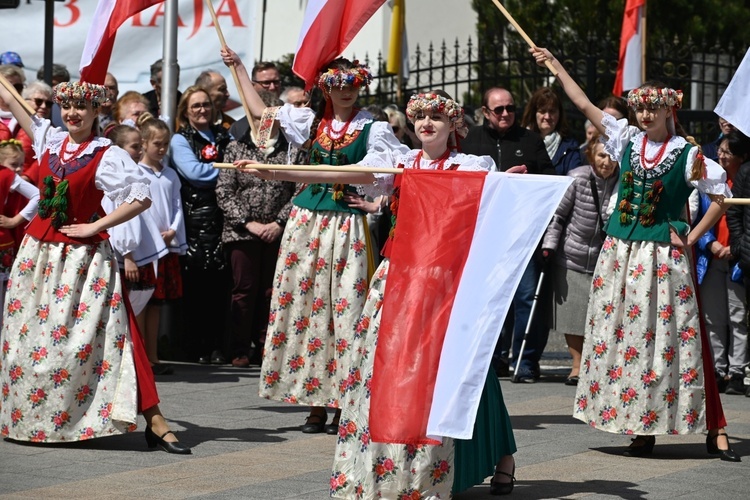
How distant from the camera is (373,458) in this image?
643 centimetres

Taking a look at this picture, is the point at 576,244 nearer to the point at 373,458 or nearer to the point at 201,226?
the point at 201,226

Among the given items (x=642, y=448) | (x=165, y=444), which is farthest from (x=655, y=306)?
(x=165, y=444)

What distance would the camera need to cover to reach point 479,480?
262 inches

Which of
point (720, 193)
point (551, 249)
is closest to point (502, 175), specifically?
point (720, 193)

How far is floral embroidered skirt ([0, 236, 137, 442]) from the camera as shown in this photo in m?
7.97

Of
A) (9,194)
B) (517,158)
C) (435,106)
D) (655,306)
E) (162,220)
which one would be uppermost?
(517,158)

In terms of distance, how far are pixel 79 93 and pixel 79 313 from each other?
1.20 metres

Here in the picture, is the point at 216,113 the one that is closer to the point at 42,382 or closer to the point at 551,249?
the point at 551,249

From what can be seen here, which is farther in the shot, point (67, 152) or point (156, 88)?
point (156, 88)

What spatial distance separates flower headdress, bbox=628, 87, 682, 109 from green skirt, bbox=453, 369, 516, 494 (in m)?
2.09

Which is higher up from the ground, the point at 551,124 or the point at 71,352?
the point at 551,124

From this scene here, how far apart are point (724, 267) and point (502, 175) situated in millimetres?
5315

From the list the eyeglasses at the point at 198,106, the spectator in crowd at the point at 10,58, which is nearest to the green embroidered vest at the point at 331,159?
the eyeglasses at the point at 198,106

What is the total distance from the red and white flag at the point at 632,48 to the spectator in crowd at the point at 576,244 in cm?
346
